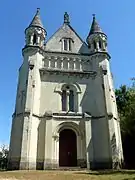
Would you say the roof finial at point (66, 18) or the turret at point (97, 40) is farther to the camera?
the roof finial at point (66, 18)

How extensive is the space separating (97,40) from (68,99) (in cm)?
1052

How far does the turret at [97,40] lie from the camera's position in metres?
30.0

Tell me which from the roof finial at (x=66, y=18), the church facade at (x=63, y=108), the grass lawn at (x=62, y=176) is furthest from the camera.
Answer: the roof finial at (x=66, y=18)

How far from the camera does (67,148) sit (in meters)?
24.2

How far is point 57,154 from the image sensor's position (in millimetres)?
22500

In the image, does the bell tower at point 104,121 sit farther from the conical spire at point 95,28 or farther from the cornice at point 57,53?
the conical spire at point 95,28

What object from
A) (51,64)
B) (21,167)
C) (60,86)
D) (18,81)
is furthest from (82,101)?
(21,167)

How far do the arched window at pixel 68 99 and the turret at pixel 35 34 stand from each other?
7523mm

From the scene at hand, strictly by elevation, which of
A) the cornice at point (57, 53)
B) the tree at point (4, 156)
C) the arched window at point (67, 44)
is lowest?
the tree at point (4, 156)

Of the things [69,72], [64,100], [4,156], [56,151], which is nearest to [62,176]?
[56,151]

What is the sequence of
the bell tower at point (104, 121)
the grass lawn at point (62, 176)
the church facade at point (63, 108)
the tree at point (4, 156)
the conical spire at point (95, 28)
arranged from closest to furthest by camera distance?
the grass lawn at point (62, 176) → the church facade at point (63, 108) → the bell tower at point (104, 121) → the conical spire at point (95, 28) → the tree at point (4, 156)

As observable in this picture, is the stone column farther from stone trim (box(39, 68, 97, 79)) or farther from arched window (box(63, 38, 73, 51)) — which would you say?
arched window (box(63, 38, 73, 51))

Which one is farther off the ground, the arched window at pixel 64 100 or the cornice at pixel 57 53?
the cornice at pixel 57 53

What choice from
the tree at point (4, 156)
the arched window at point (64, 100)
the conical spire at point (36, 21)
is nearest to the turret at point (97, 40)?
the conical spire at point (36, 21)
